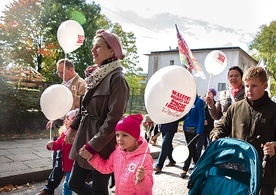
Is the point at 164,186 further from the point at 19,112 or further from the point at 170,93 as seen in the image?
the point at 19,112

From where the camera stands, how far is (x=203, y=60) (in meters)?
25.5

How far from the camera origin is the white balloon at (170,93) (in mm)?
2090

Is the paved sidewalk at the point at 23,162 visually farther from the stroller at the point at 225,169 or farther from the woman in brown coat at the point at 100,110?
the stroller at the point at 225,169

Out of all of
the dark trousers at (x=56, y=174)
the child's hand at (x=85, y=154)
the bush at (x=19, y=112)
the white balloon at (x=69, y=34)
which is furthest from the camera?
the bush at (x=19, y=112)

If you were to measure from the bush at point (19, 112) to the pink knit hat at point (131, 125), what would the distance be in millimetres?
5367

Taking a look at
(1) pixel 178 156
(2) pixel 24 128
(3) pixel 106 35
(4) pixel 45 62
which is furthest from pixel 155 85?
(4) pixel 45 62

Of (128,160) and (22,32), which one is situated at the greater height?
(22,32)

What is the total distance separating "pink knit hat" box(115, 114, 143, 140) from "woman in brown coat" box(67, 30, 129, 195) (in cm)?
5

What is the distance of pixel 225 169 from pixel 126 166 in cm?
84

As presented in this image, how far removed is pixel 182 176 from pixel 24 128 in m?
4.70

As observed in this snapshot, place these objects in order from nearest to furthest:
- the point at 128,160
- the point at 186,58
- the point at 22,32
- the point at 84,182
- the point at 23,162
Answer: the point at 128,160 → the point at 84,182 → the point at 186,58 → the point at 23,162 → the point at 22,32

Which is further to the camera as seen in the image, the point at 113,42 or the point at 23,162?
the point at 23,162

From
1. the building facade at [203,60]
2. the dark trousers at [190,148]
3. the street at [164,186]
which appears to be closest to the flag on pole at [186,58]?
the dark trousers at [190,148]

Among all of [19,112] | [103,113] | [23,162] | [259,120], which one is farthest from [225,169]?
[19,112]
